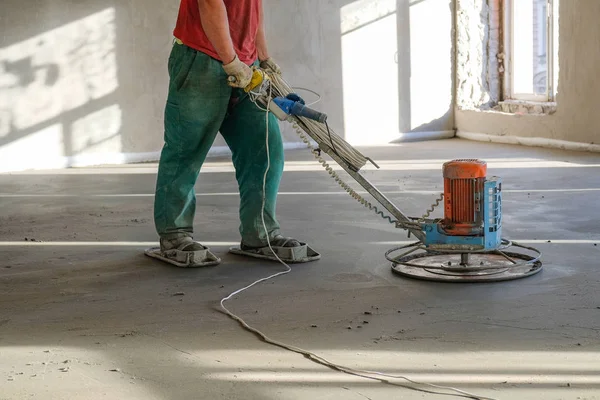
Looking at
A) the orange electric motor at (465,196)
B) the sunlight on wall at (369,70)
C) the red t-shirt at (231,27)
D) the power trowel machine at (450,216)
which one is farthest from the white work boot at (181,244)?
the sunlight on wall at (369,70)

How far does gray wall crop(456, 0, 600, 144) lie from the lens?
8.94m

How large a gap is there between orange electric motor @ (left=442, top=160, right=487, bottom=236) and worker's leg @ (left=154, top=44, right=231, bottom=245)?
3.78 feet

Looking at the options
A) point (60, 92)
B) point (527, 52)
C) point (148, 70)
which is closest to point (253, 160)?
point (60, 92)

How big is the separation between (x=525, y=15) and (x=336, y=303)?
7950 mm

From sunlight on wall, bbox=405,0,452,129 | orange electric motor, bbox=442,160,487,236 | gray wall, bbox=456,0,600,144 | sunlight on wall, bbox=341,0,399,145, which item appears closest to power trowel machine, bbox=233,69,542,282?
orange electric motor, bbox=442,160,487,236

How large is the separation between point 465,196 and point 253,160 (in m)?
1.12

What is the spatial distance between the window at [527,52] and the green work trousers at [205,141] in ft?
21.0

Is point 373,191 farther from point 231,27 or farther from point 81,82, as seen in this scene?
point 81,82

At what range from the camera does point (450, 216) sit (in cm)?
378

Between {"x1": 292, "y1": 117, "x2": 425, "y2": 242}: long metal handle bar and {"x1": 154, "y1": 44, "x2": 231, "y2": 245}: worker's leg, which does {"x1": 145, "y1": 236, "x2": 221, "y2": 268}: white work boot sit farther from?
{"x1": 292, "y1": 117, "x2": 425, "y2": 242}: long metal handle bar

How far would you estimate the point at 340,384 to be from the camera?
8.40 ft

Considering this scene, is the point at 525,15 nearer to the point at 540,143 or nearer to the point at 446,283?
the point at 540,143

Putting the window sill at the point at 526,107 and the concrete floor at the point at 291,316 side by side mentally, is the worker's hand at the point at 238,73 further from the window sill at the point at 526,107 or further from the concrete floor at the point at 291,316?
the window sill at the point at 526,107

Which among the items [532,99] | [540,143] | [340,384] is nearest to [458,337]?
[340,384]
